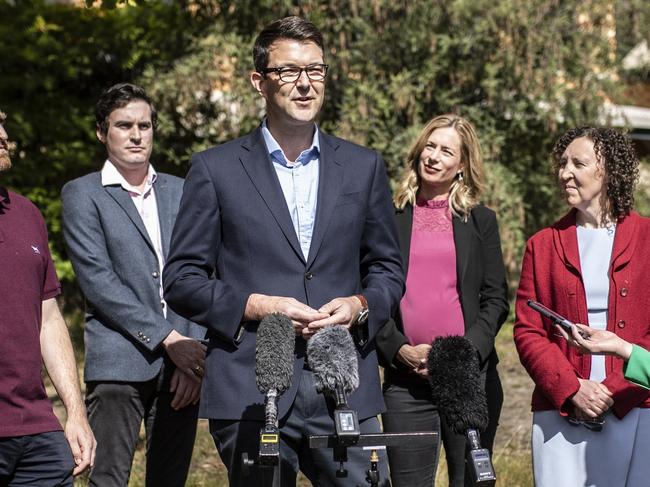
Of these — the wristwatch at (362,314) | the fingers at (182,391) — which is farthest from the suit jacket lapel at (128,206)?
the wristwatch at (362,314)

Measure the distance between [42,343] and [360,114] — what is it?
7671mm

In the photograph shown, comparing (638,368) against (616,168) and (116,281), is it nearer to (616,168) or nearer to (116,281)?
(616,168)

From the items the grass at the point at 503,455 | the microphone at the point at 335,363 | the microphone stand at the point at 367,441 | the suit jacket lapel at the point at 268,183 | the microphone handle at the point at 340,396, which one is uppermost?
the suit jacket lapel at the point at 268,183

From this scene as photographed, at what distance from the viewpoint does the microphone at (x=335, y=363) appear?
Result: 3451mm

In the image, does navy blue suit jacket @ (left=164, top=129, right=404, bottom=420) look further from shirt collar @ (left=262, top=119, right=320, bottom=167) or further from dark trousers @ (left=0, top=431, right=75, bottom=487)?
dark trousers @ (left=0, top=431, right=75, bottom=487)

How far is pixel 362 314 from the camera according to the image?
3.86 m

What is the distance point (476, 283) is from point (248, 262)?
1709mm

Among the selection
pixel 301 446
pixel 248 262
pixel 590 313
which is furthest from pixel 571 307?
pixel 248 262

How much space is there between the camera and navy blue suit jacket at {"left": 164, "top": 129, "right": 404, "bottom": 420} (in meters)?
3.87

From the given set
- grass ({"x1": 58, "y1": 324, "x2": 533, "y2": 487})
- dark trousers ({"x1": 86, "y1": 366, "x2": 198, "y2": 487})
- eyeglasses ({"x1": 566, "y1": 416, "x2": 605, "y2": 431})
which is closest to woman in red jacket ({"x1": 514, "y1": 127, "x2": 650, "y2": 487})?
eyeglasses ({"x1": 566, "y1": 416, "x2": 605, "y2": 431})

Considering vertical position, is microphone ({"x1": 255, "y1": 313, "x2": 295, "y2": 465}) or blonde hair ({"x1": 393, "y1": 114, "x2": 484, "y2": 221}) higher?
blonde hair ({"x1": 393, "y1": 114, "x2": 484, "y2": 221})

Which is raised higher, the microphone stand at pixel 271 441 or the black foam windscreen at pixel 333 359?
A: the black foam windscreen at pixel 333 359

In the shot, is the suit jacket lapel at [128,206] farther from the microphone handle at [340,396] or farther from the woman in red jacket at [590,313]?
the microphone handle at [340,396]

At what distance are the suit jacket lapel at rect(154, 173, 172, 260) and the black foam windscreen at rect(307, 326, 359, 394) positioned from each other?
1936 mm
